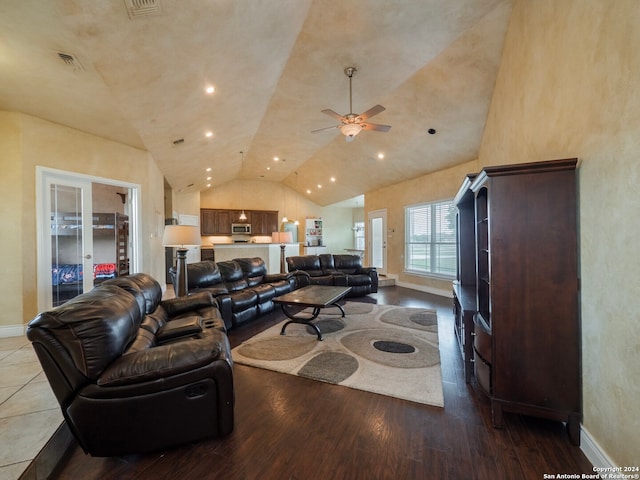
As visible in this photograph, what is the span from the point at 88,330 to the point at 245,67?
3496 millimetres

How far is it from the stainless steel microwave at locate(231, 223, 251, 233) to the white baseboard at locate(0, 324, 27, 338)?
732 cm

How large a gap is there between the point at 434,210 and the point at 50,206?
714 cm

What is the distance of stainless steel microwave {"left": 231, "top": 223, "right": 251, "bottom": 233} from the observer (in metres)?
10.5

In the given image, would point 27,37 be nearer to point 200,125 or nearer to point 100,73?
point 100,73

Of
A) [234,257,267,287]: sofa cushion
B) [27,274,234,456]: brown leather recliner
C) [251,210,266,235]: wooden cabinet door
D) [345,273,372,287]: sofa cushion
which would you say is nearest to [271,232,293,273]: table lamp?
[234,257,267,287]: sofa cushion

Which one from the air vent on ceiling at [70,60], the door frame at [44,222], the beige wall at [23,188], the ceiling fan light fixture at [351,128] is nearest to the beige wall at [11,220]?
the beige wall at [23,188]

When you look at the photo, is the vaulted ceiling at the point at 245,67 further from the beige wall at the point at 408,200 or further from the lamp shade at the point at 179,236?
the lamp shade at the point at 179,236

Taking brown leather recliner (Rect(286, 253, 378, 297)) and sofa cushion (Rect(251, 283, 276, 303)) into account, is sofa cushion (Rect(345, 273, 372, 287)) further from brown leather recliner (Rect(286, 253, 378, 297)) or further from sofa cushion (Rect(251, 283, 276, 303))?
sofa cushion (Rect(251, 283, 276, 303))

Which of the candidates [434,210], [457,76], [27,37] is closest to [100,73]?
[27,37]

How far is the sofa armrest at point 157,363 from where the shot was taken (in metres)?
1.45

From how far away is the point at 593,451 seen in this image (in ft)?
4.95

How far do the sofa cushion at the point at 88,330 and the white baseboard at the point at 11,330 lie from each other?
112 inches

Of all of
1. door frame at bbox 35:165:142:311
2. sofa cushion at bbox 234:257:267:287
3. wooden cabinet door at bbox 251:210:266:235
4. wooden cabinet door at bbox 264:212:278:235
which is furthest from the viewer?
wooden cabinet door at bbox 264:212:278:235

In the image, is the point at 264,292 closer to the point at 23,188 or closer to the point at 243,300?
the point at 243,300
